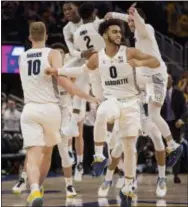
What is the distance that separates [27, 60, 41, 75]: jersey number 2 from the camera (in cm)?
884

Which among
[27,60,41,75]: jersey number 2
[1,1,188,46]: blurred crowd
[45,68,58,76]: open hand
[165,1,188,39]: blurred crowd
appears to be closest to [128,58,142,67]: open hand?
[45,68,58,76]: open hand

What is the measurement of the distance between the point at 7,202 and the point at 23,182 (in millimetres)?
1113

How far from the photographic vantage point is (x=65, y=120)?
11.1 m

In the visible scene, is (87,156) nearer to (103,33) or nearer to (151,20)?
(151,20)

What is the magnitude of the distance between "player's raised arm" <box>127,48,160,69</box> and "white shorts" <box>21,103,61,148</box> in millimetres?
1086

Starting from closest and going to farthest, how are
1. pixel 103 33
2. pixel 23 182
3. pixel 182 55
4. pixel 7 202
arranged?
pixel 103 33 < pixel 7 202 < pixel 23 182 < pixel 182 55

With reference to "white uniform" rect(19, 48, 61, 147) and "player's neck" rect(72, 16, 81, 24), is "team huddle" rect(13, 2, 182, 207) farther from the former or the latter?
"player's neck" rect(72, 16, 81, 24)

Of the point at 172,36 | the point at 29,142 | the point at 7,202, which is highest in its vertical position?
the point at 172,36

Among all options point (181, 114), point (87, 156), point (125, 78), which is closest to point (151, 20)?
point (87, 156)

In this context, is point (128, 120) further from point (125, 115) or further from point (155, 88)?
point (155, 88)

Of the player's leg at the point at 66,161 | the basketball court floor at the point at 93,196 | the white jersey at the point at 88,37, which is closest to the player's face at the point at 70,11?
the white jersey at the point at 88,37

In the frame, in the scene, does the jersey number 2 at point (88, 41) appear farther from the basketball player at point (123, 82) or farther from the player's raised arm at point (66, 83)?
the player's raised arm at point (66, 83)

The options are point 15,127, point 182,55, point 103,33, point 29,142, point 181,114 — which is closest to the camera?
point 29,142

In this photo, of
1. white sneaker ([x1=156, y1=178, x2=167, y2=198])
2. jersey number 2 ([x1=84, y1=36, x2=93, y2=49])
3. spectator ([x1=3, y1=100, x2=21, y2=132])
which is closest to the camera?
Result: jersey number 2 ([x1=84, y1=36, x2=93, y2=49])
